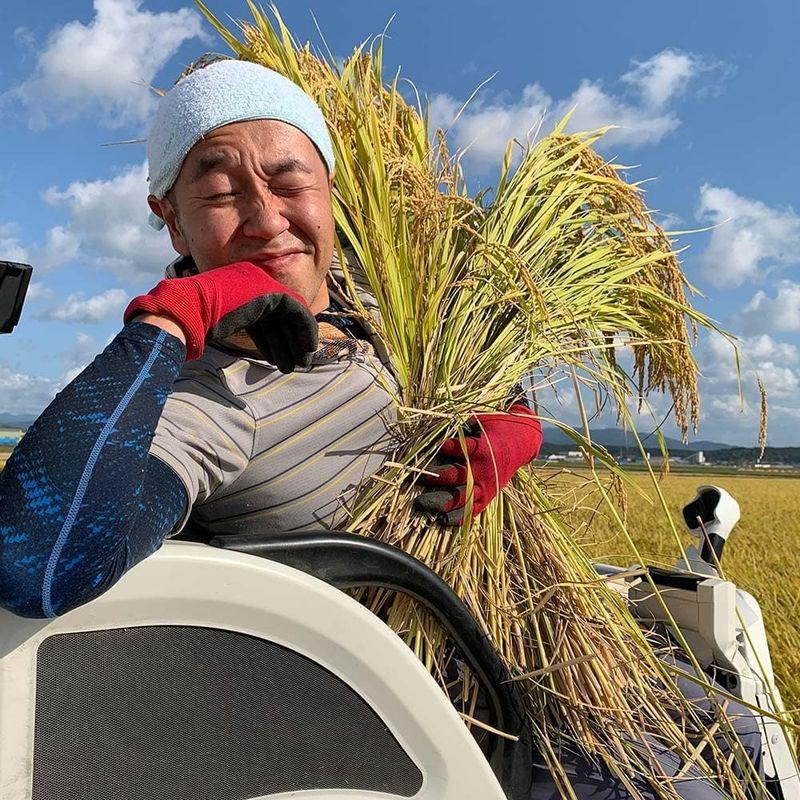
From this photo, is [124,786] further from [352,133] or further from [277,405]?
[352,133]

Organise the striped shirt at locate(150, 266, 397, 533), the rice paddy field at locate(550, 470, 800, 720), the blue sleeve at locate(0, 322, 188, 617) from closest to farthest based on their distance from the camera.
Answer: the blue sleeve at locate(0, 322, 188, 617), the striped shirt at locate(150, 266, 397, 533), the rice paddy field at locate(550, 470, 800, 720)

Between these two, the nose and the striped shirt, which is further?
the nose

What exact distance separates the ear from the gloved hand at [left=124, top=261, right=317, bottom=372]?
31 cm

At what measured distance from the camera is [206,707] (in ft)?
2.75

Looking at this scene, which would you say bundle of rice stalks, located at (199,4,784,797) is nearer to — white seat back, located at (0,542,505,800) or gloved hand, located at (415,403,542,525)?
gloved hand, located at (415,403,542,525)

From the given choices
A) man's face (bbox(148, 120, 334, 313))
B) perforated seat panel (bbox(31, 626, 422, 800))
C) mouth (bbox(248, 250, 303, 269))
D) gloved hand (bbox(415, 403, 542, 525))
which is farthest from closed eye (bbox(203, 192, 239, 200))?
perforated seat panel (bbox(31, 626, 422, 800))

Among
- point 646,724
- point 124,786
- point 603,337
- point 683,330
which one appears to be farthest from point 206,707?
point 683,330

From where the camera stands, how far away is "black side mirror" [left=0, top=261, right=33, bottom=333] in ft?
2.45

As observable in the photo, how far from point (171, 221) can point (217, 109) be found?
0.74 ft

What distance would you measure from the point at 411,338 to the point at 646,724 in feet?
2.36

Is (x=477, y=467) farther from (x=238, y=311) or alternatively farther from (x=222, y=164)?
(x=222, y=164)

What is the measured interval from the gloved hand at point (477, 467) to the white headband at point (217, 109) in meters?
0.53

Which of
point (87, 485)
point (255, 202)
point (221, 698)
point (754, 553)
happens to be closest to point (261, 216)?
point (255, 202)

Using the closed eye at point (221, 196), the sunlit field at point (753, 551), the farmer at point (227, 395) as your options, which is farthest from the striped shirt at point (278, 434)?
the sunlit field at point (753, 551)
